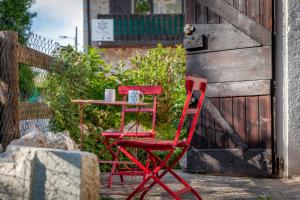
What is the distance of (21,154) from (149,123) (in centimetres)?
497

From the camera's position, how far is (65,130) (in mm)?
6121

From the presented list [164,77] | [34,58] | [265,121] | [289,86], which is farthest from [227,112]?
[164,77]

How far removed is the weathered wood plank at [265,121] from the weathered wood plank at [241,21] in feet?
2.01

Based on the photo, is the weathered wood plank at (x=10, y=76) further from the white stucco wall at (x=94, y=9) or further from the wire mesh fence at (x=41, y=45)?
the white stucco wall at (x=94, y=9)

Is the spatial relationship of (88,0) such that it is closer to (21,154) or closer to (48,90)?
(48,90)

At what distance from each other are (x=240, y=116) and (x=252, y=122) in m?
0.15

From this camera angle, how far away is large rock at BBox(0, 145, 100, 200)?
11.2 feet

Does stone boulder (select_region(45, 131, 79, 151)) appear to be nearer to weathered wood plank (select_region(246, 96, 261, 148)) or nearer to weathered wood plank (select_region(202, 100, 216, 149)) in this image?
weathered wood plank (select_region(202, 100, 216, 149))

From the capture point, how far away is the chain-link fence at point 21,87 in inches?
186

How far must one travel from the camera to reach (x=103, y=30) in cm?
1598

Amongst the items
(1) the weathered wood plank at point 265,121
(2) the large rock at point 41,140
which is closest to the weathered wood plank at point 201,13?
(1) the weathered wood plank at point 265,121

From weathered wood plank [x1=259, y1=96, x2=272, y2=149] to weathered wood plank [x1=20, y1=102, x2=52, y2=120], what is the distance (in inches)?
85.4

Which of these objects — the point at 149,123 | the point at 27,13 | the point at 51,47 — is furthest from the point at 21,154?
the point at 27,13

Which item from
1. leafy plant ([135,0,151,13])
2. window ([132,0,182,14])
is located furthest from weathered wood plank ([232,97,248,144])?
leafy plant ([135,0,151,13])
